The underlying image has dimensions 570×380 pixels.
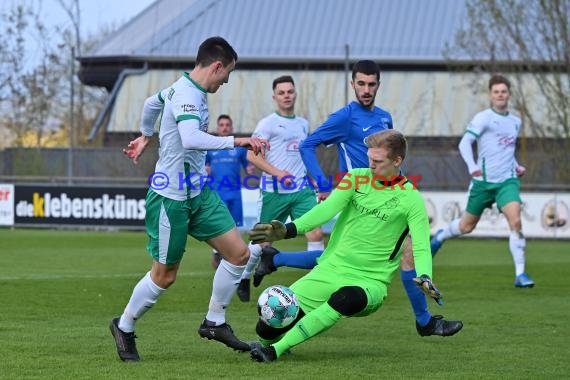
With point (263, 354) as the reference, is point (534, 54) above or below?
above

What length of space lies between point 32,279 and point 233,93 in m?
26.6

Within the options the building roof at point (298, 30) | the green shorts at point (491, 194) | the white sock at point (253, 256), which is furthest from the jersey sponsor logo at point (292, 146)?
the building roof at point (298, 30)

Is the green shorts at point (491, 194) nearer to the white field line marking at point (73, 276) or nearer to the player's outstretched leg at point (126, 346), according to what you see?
the white field line marking at point (73, 276)

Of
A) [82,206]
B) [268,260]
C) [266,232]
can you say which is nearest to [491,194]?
[268,260]

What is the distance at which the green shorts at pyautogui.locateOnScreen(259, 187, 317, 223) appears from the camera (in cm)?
1299

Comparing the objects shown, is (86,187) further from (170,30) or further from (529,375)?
(529,375)

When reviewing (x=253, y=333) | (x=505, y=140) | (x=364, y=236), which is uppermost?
(x=505, y=140)

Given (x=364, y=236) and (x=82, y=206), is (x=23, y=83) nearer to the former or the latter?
(x=82, y=206)

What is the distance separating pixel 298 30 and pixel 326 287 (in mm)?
36284

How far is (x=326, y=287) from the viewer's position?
7680 millimetres

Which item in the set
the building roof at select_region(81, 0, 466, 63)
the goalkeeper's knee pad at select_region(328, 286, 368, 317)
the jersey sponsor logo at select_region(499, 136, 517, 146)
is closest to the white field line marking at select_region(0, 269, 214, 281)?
the jersey sponsor logo at select_region(499, 136, 517, 146)

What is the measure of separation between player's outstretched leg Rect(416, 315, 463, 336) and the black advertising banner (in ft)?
60.9

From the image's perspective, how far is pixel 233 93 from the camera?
40156 millimetres

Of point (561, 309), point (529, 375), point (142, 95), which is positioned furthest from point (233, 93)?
point (529, 375)
